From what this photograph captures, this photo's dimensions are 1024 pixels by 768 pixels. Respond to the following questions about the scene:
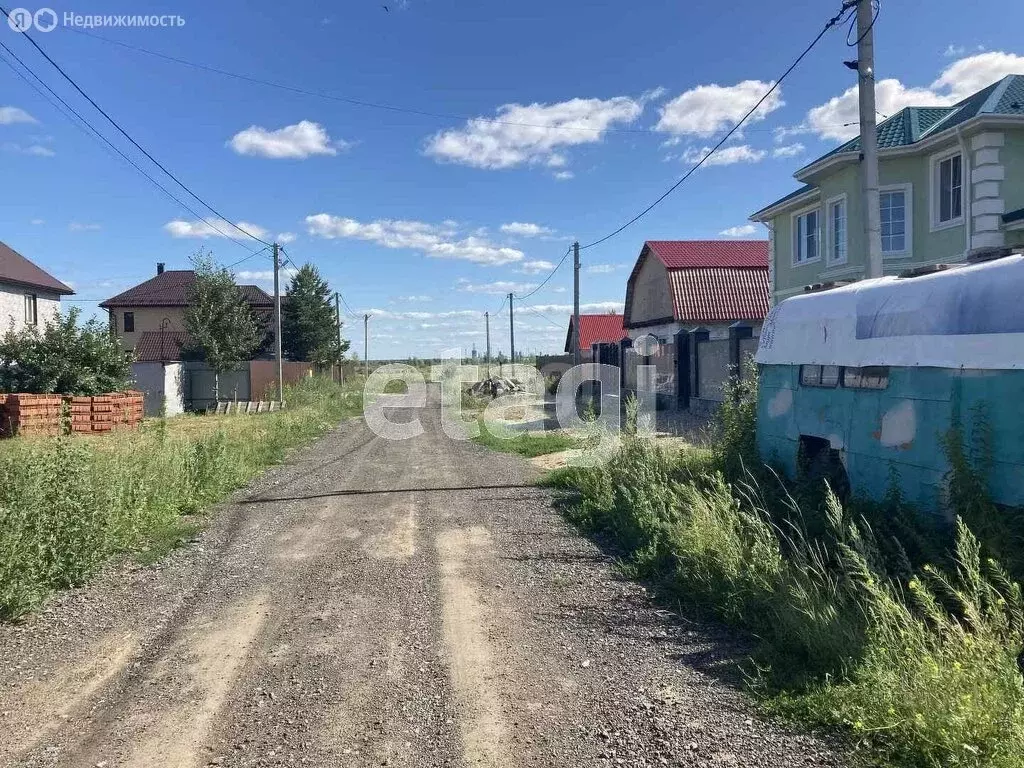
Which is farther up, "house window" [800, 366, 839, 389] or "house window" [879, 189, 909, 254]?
"house window" [879, 189, 909, 254]

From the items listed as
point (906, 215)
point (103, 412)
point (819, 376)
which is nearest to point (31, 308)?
point (103, 412)

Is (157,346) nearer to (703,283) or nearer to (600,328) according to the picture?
(600,328)

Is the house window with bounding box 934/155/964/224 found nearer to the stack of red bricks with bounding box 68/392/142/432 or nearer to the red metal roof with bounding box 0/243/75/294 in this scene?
the stack of red bricks with bounding box 68/392/142/432

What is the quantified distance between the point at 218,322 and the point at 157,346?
59.6ft

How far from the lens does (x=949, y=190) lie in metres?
Answer: 14.6

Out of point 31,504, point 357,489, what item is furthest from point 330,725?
point 357,489

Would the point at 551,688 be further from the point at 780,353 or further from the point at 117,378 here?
the point at 117,378

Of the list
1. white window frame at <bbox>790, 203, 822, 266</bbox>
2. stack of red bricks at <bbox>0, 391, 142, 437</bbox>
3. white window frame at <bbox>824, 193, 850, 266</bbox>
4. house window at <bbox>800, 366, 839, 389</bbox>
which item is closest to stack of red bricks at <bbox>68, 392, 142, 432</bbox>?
stack of red bricks at <bbox>0, 391, 142, 437</bbox>

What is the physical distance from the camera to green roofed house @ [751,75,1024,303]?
13242 mm

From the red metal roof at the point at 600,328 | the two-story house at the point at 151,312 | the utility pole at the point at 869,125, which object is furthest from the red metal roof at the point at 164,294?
the utility pole at the point at 869,125

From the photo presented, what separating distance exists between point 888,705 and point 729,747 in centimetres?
74

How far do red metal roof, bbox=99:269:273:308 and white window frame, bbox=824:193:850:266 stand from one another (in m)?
36.6

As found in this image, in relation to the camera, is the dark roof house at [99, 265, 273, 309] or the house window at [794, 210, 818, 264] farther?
the dark roof house at [99, 265, 273, 309]

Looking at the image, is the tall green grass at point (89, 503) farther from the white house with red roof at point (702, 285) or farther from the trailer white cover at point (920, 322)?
the white house with red roof at point (702, 285)
